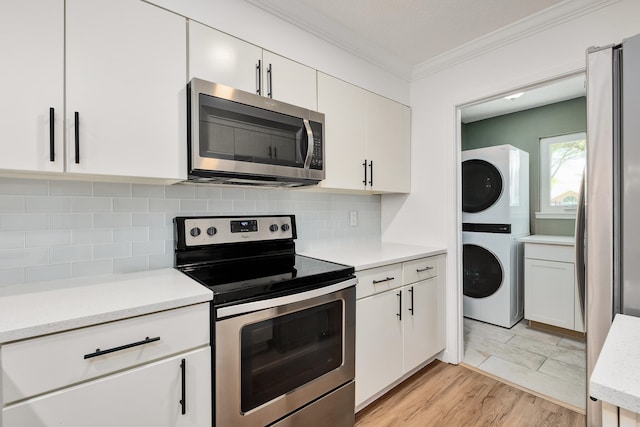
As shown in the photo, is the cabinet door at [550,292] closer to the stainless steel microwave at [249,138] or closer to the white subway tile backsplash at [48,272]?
the stainless steel microwave at [249,138]

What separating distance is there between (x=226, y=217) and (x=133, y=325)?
838mm

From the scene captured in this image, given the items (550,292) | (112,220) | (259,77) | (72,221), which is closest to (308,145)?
(259,77)

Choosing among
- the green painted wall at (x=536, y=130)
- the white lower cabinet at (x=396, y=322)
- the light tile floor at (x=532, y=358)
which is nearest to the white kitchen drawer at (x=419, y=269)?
the white lower cabinet at (x=396, y=322)

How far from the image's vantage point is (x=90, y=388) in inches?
37.3

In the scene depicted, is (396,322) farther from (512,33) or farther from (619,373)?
(512,33)

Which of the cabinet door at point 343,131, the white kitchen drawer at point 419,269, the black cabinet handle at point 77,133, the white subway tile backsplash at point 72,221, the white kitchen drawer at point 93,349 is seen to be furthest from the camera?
the white kitchen drawer at point 419,269

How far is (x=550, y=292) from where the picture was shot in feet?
9.61

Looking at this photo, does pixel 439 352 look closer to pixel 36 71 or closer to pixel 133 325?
pixel 133 325

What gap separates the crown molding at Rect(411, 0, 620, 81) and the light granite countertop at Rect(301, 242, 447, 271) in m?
1.45

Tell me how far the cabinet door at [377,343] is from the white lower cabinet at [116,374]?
0.88m

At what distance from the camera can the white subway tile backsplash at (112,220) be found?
143 centimetres

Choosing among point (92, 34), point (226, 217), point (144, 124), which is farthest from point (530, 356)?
point (92, 34)

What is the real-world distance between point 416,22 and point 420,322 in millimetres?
1996

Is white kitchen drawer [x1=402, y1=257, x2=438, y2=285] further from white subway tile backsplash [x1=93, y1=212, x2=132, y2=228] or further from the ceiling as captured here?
white subway tile backsplash [x1=93, y1=212, x2=132, y2=228]
